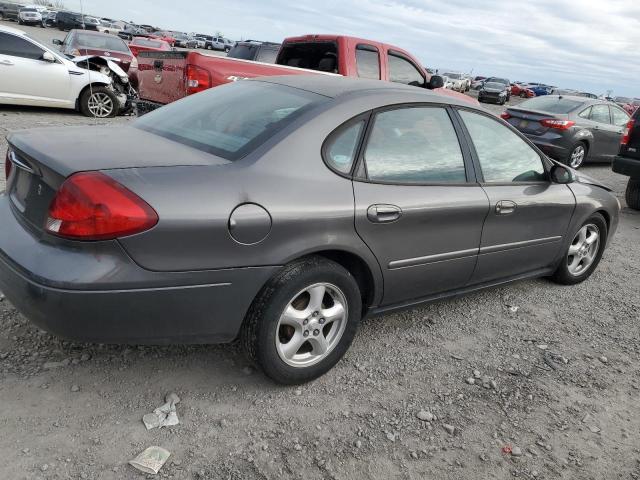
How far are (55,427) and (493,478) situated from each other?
1.92 m

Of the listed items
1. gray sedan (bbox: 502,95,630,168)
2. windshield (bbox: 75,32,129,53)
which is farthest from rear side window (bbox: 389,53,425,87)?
windshield (bbox: 75,32,129,53)

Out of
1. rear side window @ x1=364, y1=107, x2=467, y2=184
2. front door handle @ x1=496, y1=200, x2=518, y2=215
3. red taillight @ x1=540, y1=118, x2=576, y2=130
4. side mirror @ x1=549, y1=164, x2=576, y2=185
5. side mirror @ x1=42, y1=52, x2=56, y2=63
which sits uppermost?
rear side window @ x1=364, y1=107, x2=467, y2=184

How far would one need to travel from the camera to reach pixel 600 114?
38.1ft

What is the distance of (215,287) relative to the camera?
238 cm

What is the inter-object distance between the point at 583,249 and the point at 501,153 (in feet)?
4.91

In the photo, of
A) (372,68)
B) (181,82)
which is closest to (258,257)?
(181,82)

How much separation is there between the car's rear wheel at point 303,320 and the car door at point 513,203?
1.16m

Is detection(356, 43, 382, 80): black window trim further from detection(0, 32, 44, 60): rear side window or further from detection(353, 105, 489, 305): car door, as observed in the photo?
detection(0, 32, 44, 60): rear side window

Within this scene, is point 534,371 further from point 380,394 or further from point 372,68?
point 372,68

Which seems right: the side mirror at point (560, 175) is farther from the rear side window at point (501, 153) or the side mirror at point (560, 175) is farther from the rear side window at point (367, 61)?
the rear side window at point (367, 61)

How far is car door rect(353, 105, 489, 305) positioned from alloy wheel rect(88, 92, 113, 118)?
9.11 m

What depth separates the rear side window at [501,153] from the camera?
3.54 meters

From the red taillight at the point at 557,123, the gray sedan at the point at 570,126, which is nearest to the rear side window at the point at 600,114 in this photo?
the gray sedan at the point at 570,126

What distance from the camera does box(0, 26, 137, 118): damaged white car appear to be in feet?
31.9
